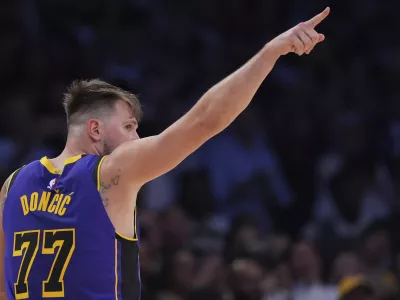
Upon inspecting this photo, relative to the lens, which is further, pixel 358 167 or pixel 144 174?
pixel 358 167

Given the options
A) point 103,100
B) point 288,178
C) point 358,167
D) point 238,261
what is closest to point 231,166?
point 288,178

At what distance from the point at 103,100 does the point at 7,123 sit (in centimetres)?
524

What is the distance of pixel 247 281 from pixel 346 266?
148cm

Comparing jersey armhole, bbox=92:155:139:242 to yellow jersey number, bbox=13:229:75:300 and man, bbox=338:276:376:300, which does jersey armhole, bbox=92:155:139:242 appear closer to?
yellow jersey number, bbox=13:229:75:300

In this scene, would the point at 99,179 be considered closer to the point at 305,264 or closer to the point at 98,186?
the point at 98,186

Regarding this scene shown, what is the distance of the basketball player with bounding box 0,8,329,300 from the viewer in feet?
12.2

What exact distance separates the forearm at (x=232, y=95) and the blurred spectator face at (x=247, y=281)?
3866mm

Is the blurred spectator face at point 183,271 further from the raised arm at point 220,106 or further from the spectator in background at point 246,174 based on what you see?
the raised arm at point 220,106

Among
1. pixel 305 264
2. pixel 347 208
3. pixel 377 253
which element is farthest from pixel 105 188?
pixel 347 208

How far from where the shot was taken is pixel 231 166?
984 centimetres

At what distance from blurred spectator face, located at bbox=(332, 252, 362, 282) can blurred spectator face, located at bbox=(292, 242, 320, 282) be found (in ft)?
0.62

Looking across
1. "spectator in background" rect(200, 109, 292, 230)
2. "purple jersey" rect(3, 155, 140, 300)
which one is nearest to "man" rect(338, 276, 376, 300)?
"spectator in background" rect(200, 109, 292, 230)

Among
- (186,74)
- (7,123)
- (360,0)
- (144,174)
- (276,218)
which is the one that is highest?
(360,0)

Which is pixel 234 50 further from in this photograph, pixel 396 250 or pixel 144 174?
pixel 144 174
